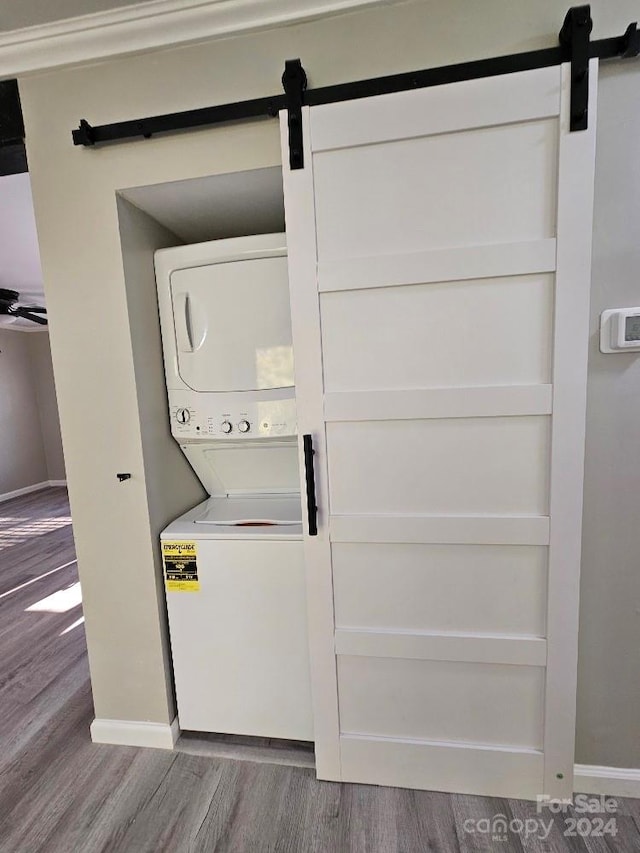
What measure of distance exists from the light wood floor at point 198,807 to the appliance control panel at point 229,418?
1.22 metres

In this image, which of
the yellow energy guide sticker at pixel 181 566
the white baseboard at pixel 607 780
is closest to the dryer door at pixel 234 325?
the yellow energy guide sticker at pixel 181 566

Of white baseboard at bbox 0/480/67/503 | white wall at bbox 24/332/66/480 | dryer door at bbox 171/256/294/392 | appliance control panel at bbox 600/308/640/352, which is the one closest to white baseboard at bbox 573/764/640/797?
appliance control panel at bbox 600/308/640/352

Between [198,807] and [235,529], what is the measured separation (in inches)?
35.4

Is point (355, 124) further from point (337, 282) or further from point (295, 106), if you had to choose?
point (337, 282)

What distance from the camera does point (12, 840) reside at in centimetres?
128

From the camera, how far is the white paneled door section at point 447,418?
112 cm

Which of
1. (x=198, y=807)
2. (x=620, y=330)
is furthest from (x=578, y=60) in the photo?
(x=198, y=807)

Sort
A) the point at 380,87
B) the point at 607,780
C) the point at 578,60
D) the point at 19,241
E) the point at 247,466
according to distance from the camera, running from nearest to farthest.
→ 1. the point at 578,60
2. the point at 380,87
3. the point at 607,780
4. the point at 247,466
5. the point at 19,241

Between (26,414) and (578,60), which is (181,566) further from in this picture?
(26,414)

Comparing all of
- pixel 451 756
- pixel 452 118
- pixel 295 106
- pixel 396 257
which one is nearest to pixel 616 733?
pixel 451 756

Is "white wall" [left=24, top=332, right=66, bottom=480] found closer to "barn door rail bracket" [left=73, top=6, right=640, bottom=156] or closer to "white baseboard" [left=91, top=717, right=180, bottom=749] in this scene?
"white baseboard" [left=91, top=717, right=180, bottom=749]

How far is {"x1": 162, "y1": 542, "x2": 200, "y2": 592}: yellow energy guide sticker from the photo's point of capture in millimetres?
1505

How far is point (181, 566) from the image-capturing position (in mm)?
1515

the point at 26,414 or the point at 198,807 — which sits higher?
the point at 26,414
